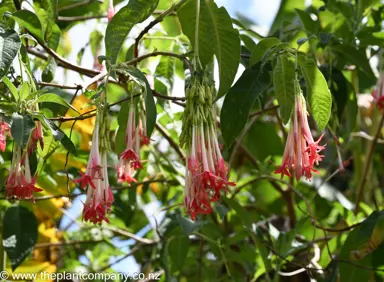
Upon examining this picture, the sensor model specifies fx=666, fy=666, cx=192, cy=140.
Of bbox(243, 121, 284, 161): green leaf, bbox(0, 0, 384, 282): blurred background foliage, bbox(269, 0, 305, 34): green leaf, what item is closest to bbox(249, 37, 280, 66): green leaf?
bbox(0, 0, 384, 282): blurred background foliage

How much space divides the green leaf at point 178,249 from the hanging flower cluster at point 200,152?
0.51 m

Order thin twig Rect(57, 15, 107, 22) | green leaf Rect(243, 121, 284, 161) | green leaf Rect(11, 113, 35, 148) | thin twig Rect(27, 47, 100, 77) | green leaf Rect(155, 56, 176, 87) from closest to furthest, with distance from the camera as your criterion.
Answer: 1. green leaf Rect(11, 113, 35, 148)
2. thin twig Rect(27, 47, 100, 77)
3. green leaf Rect(155, 56, 176, 87)
4. thin twig Rect(57, 15, 107, 22)
5. green leaf Rect(243, 121, 284, 161)

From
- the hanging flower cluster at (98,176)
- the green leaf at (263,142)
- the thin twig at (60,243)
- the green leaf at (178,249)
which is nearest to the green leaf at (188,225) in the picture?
the green leaf at (178,249)

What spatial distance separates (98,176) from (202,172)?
0.17m

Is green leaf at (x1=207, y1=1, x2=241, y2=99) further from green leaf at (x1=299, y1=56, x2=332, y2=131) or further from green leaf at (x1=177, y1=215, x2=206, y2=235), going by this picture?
green leaf at (x1=177, y1=215, x2=206, y2=235)

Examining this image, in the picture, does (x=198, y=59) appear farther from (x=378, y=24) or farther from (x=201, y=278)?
(x=201, y=278)

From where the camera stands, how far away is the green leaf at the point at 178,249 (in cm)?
149

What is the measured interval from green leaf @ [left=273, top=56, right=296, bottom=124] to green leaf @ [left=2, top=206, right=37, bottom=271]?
2.11ft

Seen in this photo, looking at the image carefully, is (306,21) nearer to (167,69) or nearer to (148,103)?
(167,69)

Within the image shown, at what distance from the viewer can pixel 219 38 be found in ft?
3.45

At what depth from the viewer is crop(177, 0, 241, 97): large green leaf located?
1046 mm

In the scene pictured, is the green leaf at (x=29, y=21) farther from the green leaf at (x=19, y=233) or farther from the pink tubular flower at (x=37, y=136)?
the green leaf at (x=19, y=233)

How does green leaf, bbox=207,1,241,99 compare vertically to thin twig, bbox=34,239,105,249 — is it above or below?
above

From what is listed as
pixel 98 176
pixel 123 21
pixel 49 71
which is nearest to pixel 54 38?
pixel 49 71
